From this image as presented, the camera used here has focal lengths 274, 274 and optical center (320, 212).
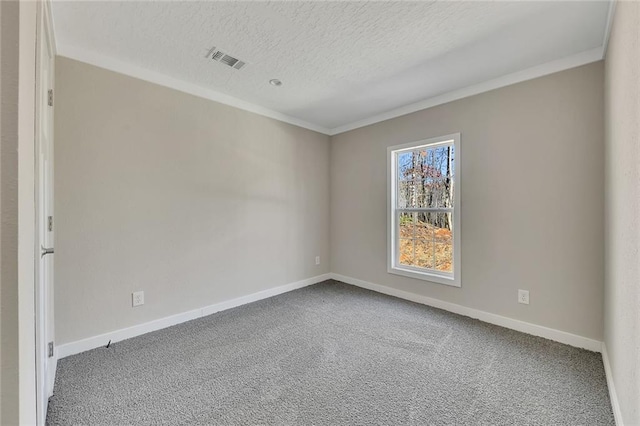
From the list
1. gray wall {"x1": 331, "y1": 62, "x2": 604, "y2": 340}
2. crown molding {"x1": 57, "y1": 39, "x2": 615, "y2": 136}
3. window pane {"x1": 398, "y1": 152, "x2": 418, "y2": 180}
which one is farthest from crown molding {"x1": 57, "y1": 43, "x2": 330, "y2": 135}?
gray wall {"x1": 331, "y1": 62, "x2": 604, "y2": 340}

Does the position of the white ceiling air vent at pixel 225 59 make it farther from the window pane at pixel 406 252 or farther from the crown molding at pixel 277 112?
the window pane at pixel 406 252

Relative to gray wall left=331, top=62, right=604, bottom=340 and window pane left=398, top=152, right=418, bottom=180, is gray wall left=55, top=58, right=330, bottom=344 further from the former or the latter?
gray wall left=331, top=62, right=604, bottom=340

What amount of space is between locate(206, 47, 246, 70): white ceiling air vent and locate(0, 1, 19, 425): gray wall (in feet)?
5.84

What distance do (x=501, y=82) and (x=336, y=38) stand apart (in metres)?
1.74

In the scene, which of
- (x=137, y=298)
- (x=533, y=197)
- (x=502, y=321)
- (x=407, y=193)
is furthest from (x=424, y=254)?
(x=137, y=298)

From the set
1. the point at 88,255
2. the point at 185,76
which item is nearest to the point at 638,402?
the point at 88,255

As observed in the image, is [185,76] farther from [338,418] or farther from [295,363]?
[338,418]

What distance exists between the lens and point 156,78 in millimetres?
2586

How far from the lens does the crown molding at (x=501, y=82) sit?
223 cm

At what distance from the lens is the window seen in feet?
10.1

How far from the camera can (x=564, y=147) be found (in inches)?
91.9

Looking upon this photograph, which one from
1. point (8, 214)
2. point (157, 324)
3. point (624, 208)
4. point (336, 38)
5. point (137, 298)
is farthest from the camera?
point (157, 324)

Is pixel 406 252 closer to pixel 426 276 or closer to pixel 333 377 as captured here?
pixel 426 276

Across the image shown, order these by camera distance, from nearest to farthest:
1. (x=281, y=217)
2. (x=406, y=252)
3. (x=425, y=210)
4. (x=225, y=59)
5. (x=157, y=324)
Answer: (x=225, y=59), (x=157, y=324), (x=425, y=210), (x=406, y=252), (x=281, y=217)
